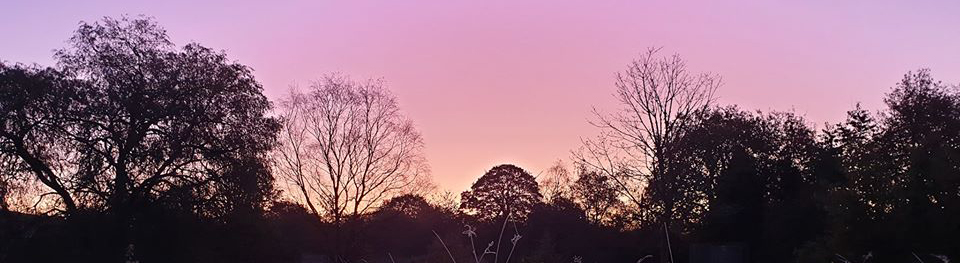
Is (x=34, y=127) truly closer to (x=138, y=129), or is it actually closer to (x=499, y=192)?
(x=138, y=129)

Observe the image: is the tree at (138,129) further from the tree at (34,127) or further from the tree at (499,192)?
the tree at (499,192)

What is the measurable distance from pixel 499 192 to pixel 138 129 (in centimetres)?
3667

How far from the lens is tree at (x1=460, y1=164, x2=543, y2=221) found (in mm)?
59219

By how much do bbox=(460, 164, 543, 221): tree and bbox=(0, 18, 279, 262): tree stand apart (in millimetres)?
31756

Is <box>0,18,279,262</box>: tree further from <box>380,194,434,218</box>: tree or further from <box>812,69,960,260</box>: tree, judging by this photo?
<box>812,69,960,260</box>: tree

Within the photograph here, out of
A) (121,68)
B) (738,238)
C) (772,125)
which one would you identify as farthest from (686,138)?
(772,125)

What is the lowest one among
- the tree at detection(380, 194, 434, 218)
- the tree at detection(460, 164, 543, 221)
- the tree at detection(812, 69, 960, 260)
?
the tree at detection(812, 69, 960, 260)

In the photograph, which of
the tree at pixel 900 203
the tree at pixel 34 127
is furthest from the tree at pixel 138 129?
the tree at pixel 900 203

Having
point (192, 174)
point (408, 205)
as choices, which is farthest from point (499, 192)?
point (192, 174)

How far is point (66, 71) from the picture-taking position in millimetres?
25812

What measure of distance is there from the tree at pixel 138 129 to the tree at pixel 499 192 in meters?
31.8

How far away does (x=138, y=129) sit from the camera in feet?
84.0

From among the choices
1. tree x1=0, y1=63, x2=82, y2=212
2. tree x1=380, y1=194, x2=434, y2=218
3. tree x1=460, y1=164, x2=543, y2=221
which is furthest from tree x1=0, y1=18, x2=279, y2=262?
tree x1=460, y1=164, x2=543, y2=221

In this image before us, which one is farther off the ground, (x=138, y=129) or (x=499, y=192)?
(x=499, y=192)
